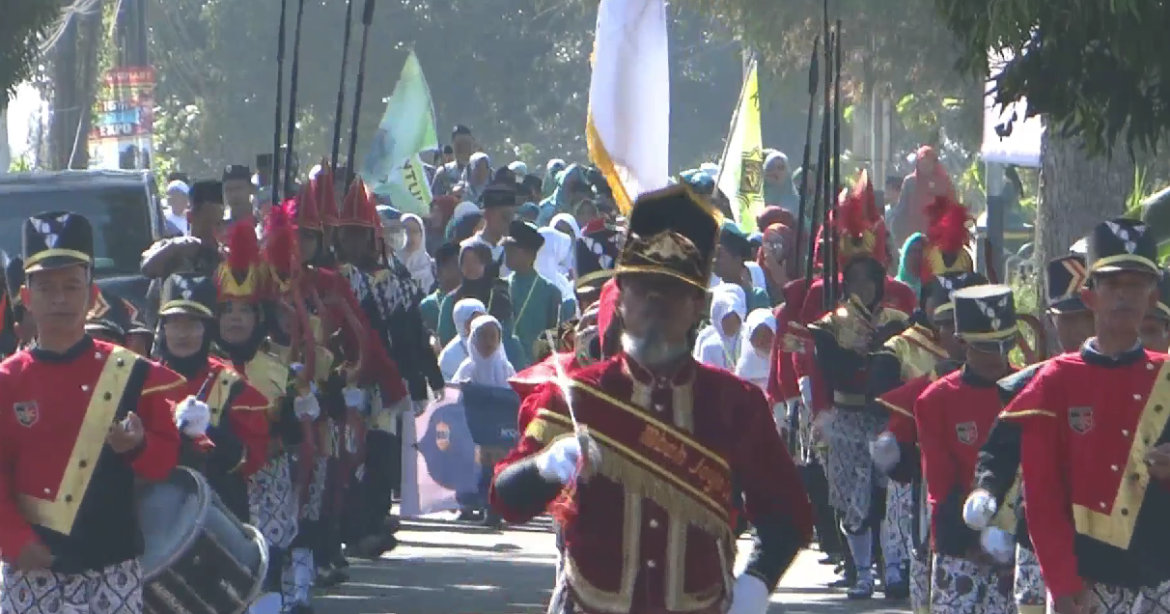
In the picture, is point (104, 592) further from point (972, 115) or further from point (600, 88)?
point (972, 115)

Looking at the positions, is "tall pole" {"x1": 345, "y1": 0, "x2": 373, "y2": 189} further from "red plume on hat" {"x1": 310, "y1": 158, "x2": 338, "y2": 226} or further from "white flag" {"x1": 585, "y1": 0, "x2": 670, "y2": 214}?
"white flag" {"x1": 585, "y1": 0, "x2": 670, "y2": 214}

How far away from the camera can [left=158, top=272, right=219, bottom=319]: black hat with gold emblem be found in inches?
476

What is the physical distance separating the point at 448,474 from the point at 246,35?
48.8 m

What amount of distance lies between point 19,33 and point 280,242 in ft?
15.4

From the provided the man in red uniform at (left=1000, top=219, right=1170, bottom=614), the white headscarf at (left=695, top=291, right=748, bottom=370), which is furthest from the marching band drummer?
the white headscarf at (left=695, top=291, right=748, bottom=370)

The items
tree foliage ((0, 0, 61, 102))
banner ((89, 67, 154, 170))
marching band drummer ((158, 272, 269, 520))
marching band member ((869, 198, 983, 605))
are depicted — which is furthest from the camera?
banner ((89, 67, 154, 170))

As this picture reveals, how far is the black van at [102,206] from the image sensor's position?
19453 mm

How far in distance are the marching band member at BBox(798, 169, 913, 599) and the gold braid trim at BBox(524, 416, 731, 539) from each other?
828 centimetres

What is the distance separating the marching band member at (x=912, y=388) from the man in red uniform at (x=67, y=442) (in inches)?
170

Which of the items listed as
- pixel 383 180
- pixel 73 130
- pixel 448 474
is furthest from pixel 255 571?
pixel 73 130

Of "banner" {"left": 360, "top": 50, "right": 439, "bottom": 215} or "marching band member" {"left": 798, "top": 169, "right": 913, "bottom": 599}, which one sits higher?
"banner" {"left": 360, "top": 50, "right": 439, "bottom": 215}

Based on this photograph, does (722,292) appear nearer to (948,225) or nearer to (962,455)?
(948,225)

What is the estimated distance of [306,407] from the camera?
571 inches

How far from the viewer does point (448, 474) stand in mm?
18734
